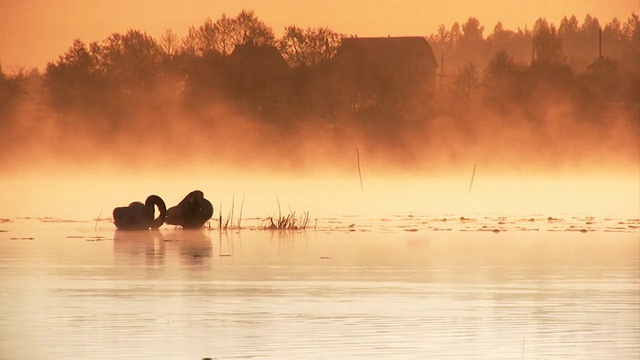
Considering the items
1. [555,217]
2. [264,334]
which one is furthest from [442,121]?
[264,334]

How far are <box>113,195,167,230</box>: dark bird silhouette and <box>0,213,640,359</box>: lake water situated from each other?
425 mm

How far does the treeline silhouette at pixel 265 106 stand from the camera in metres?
79.7

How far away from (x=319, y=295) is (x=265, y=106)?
206ft

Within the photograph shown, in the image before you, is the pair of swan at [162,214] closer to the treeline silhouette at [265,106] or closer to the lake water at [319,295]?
the lake water at [319,295]

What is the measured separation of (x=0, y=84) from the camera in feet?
280

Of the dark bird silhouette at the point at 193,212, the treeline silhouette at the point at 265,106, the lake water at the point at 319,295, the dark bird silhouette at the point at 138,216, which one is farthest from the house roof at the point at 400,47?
the lake water at the point at 319,295

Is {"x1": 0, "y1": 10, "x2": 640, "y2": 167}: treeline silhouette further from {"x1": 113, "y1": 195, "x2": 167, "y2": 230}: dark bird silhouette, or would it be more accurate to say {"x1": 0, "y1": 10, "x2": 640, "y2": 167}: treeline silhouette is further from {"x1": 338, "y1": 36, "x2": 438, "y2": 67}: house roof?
{"x1": 113, "y1": 195, "x2": 167, "y2": 230}: dark bird silhouette

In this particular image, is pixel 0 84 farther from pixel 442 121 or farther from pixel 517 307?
pixel 517 307

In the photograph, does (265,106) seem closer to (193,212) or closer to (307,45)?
(307,45)

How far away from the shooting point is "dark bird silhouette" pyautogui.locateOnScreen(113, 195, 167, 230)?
29.9 m

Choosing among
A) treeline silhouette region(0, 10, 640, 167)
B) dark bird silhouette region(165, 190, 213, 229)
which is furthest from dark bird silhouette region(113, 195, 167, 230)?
treeline silhouette region(0, 10, 640, 167)

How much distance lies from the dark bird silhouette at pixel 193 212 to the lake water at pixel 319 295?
4.03ft

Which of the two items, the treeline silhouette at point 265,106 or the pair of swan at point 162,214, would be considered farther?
the treeline silhouette at point 265,106

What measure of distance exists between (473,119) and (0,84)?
27.7 m
